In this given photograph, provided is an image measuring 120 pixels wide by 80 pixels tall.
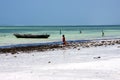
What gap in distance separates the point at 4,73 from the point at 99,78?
14.6 ft


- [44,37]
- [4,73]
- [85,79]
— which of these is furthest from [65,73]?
[44,37]

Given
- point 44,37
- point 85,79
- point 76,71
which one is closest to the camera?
point 85,79

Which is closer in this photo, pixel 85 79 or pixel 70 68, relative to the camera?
pixel 85 79

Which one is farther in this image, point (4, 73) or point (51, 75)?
point (4, 73)

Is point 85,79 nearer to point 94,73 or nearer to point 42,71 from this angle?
point 94,73

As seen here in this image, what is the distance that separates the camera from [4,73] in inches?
599

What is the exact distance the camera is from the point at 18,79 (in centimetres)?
1332

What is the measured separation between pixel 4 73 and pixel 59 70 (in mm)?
2475

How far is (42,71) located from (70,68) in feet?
4.87

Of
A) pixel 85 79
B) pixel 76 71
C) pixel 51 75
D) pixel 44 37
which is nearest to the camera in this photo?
pixel 85 79

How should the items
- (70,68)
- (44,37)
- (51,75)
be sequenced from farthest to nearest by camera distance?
(44,37), (70,68), (51,75)

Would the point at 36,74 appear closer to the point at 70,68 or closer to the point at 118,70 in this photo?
the point at 70,68

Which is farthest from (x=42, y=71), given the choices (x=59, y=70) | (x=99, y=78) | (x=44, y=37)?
(x=44, y=37)

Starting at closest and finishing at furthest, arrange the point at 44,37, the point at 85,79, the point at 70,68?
the point at 85,79, the point at 70,68, the point at 44,37
